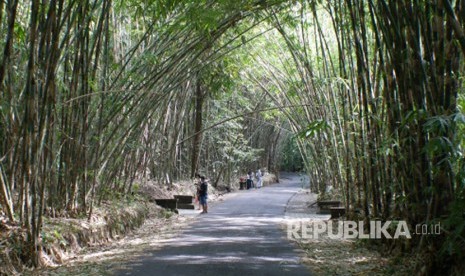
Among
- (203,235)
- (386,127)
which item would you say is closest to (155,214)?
(203,235)

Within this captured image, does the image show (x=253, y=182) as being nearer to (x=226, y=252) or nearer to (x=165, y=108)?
(x=165, y=108)

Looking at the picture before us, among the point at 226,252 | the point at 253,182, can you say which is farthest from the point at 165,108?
the point at 253,182

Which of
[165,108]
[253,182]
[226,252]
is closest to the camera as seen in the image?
[226,252]

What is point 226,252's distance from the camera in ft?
19.0

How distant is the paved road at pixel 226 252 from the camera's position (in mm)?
4840

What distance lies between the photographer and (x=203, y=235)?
7262 mm

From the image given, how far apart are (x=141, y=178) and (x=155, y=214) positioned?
83.7 inches

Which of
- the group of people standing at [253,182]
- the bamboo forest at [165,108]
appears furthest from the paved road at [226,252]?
the group of people standing at [253,182]

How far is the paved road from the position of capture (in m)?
4.84

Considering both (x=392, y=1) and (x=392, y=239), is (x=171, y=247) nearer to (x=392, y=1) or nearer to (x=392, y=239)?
(x=392, y=239)

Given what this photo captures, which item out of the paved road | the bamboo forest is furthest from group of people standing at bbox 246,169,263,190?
the paved road

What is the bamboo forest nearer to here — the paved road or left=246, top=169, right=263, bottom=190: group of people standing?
the paved road

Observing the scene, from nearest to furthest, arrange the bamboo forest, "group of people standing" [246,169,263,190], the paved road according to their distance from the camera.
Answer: the bamboo forest < the paved road < "group of people standing" [246,169,263,190]

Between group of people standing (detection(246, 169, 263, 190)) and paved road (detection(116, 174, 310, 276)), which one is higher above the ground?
group of people standing (detection(246, 169, 263, 190))
